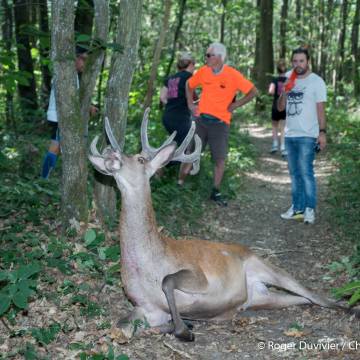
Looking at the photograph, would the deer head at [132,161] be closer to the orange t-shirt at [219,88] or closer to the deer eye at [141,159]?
the deer eye at [141,159]

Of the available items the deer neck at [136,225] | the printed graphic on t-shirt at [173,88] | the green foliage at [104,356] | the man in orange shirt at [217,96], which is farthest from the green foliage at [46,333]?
the printed graphic on t-shirt at [173,88]

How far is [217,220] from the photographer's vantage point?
9477 millimetres

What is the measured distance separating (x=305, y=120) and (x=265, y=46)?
1695cm

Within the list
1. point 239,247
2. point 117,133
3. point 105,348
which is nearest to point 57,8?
point 117,133

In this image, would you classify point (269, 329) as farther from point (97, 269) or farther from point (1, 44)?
point (1, 44)

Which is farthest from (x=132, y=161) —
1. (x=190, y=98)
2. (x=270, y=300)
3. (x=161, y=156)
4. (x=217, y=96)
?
(x=190, y=98)

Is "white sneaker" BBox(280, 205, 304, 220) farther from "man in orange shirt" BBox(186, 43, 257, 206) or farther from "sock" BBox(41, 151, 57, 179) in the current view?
"sock" BBox(41, 151, 57, 179)

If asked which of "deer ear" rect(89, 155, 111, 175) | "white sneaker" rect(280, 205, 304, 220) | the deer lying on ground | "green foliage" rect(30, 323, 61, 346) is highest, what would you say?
"deer ear" rect(89, 155, 111, 175)

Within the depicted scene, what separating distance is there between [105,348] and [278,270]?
7.32ft

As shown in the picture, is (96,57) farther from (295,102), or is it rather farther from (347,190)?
(347,190)

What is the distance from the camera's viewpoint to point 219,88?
32.4 ft

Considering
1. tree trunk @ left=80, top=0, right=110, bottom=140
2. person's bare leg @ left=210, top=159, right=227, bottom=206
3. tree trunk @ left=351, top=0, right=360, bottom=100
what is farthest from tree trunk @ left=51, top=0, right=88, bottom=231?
tree trunk @ left=351, top=0, right=360, bottom=100

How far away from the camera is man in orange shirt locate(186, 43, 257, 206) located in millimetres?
9750

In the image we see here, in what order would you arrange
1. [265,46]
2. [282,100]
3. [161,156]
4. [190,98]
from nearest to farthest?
[161,156], [282,100], [190,98], [265,46]
